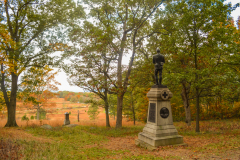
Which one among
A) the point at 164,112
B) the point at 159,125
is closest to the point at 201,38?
the point at 164,112

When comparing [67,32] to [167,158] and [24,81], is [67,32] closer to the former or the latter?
[24,81]

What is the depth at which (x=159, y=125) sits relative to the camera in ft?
25.1

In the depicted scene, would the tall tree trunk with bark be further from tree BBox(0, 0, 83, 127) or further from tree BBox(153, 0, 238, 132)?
tree BBox(153, 0, 238, 132)

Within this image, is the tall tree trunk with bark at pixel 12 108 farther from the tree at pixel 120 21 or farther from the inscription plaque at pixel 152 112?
the inscription plaque at pixel 152 112

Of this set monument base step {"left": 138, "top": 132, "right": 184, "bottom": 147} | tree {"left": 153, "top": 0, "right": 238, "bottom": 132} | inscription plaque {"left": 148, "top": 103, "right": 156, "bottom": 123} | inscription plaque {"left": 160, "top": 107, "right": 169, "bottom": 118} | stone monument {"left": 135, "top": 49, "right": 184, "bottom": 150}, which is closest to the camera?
Answer: monument base step {"left": 138, "top": 132, "right": 184, "bottom": 147}

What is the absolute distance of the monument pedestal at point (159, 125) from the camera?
743 cm

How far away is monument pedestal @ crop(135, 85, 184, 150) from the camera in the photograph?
7.43 meters

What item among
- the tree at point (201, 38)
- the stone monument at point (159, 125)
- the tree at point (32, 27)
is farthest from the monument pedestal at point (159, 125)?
the tree at point (32, 27)

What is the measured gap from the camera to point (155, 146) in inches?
280

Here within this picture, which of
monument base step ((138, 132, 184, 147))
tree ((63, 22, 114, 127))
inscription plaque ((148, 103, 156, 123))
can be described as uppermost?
tree ((63, 22, 114, 127))

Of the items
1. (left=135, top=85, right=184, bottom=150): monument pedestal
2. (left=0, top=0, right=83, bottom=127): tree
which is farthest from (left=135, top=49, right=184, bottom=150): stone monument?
(left=0, top=0, right=83, bottom=127): tree

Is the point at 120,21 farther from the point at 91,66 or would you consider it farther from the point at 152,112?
the point at 152,112

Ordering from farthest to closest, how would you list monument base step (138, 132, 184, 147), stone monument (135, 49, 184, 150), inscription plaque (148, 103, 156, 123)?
inscription plaque (148, 103, 156, 123), stone monument (135, 49, 184, 150), monument base step (138, 132, 184, 147)

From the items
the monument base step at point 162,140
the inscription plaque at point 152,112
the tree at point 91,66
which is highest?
the tree at point 91,66
